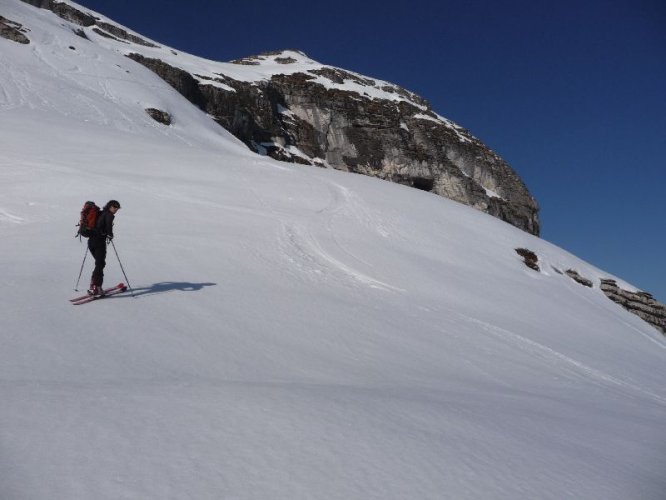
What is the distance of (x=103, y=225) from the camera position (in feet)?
26.7

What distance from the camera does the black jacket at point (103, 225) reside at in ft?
26.5

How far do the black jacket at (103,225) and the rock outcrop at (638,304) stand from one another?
825 inches

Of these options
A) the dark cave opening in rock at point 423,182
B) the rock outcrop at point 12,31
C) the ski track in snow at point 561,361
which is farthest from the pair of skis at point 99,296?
the dark cave opening in rock at point 423,182

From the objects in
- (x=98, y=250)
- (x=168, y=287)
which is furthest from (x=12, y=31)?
(x=168, y=287)

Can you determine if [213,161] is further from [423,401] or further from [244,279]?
[423,401]

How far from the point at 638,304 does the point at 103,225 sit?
22767mm

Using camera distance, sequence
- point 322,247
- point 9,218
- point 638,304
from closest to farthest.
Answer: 1. point 9,218
2. point 322,247
3. point 638,304

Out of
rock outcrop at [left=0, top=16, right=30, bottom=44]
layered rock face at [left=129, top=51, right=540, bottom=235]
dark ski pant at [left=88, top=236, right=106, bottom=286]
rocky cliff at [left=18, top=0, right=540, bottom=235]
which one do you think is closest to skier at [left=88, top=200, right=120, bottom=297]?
dark ski pant at [left=88, top=236, right=106, bottom=286]

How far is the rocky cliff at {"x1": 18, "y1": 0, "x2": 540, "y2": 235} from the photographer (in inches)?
3130

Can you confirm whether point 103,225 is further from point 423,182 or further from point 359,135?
point 423,182

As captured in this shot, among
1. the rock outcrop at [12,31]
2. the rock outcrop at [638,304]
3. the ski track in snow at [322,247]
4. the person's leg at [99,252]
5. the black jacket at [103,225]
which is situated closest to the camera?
the person's leg at [99,252]

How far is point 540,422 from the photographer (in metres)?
4.86

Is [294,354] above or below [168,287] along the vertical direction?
above

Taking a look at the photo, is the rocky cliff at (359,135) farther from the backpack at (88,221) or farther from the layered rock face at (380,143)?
the backpack at (88,221)
